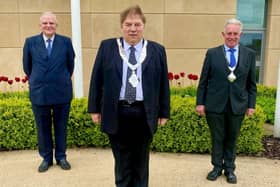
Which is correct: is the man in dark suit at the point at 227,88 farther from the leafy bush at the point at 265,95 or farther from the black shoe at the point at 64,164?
the leafy bush at the point at 265,95

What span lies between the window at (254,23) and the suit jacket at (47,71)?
18.1 feet

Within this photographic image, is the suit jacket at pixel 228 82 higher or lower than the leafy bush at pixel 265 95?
higher

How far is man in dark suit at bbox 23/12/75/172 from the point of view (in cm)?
385

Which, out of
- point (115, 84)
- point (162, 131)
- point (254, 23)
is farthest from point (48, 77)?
point (254, 23)

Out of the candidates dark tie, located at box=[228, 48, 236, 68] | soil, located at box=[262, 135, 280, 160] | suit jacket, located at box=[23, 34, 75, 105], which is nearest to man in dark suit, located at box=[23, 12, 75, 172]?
suit jacket, located at box=[23, 34, 75, 105]

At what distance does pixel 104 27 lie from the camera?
7355 millimetres

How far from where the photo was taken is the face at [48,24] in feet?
12.4

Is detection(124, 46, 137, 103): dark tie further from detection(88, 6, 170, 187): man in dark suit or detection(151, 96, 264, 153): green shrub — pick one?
detection(151, 96, 264, 153): green shrub

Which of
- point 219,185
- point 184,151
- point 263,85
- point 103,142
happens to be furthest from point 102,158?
point 263,85

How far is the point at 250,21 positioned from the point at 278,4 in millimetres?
729

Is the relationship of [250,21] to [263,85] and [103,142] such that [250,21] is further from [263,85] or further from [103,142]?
[103,142]

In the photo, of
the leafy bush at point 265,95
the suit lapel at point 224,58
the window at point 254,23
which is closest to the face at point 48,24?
the suit lapel at point 224,58

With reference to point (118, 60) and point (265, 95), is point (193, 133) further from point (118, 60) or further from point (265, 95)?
point (265, 95)

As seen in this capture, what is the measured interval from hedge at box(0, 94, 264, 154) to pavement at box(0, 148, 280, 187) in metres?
0.12
